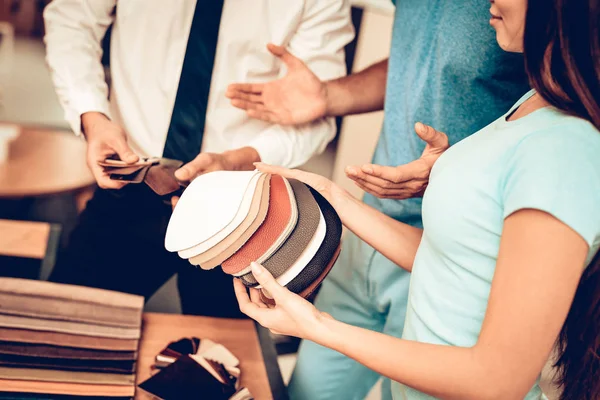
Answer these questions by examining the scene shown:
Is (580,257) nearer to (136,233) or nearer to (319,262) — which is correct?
(319,262)

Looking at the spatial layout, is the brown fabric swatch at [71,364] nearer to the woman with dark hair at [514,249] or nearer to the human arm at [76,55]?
the woman with dark hair at [514,249]

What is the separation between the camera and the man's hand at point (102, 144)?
3.53 ft

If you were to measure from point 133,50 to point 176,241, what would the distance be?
1.99 ft

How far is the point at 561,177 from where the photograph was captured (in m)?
0.64

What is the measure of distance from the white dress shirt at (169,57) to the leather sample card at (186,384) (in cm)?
52

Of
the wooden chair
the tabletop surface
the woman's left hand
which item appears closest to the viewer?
the woman's left hand

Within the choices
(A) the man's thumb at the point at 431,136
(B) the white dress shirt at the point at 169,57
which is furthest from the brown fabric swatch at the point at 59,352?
(A) the man's thumb at the point at 431,136

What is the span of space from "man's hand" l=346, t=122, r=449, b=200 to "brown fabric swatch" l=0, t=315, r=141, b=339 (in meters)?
0.61

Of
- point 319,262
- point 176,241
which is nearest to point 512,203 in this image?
point 319,262

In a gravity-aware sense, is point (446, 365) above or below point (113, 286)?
above

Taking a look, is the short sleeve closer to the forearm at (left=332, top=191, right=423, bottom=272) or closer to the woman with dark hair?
the woman with dark hair

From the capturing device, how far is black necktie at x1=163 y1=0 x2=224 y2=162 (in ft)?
3.90

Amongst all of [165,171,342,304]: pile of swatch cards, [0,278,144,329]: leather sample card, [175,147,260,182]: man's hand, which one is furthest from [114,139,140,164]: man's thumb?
[0,278,144,329]: leather sample card

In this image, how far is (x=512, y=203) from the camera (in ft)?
2.15
